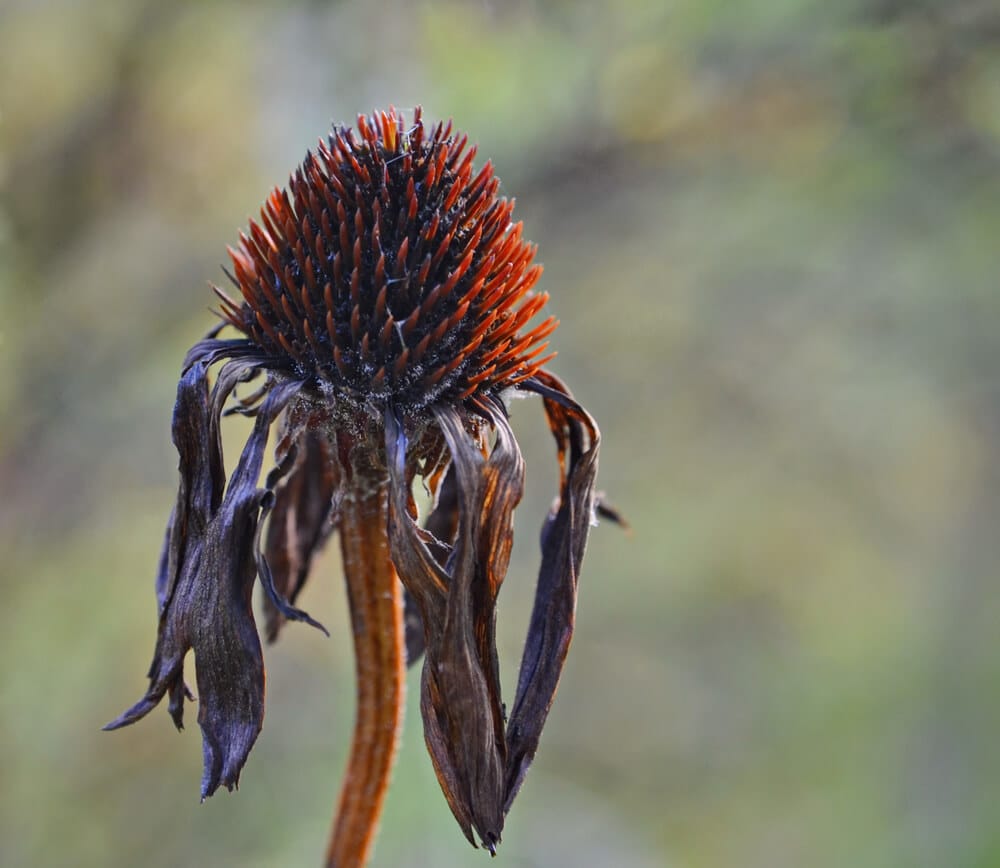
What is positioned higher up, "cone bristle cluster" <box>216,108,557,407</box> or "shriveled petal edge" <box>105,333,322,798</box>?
"cone bristle cluster" <box>216,108,557,407</box>

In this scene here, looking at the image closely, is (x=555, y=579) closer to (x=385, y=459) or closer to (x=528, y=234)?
(x=385, y=459)

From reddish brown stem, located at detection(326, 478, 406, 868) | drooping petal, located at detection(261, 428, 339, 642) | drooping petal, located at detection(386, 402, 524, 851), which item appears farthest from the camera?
drooping petal, located at detection(261, 428, 339, 642)

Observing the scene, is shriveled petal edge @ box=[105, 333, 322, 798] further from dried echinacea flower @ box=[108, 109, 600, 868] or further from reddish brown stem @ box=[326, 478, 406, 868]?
reddish brown stem @ box=[326, 478, 406, 868]

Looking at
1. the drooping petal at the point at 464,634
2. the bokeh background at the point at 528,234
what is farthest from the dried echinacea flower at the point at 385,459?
the bokeh background at the point at 528,234

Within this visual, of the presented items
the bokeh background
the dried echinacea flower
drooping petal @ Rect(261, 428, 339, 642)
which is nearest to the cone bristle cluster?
the dried echinacea flower

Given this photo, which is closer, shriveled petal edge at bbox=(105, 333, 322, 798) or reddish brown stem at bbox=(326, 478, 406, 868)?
shriveled petal edge at bbox=(105, 333, 322, 798)

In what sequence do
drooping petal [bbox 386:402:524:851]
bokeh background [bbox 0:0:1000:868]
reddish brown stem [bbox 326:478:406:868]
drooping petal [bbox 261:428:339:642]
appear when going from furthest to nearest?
bokeh background [bbox 0:0:1000:868] < drooping petal [bbox 261:428:339:642] < reddish brown stem [bbox 326:478:406:868] < drooping petal [bbox 386:402:524:851]

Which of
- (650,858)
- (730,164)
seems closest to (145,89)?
(730,164)

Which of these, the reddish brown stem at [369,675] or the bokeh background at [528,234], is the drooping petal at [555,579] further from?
the bokeh background at [528,234]
